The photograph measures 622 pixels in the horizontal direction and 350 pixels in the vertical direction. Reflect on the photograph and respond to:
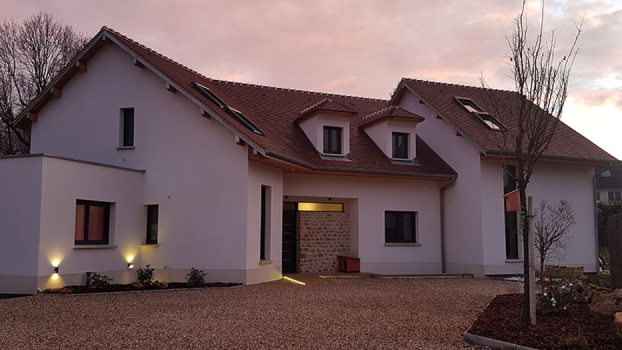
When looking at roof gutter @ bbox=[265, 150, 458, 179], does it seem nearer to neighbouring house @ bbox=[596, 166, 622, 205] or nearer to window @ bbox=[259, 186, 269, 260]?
window @ bbox=[259, 186, 269, 260]

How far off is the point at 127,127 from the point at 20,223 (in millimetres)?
4830

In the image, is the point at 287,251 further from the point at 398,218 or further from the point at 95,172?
the point at 95,172

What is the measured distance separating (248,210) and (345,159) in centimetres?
487

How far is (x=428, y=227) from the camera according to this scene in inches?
797

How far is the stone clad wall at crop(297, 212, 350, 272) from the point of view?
18938 millimetres

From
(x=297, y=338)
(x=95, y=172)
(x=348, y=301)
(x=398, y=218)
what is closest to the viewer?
(x=297, y=338)

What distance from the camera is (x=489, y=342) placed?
7520 millimetres

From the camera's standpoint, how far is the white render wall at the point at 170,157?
1545 centimetres

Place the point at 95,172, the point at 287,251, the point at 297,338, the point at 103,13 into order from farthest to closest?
1. the point at 287,251
2. the point at 103,13
3. the point at 95,172
4. the point at 297,338

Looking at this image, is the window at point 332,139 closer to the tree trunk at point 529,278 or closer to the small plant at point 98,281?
the small plant at point 98,281

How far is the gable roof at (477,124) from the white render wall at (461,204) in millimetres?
475

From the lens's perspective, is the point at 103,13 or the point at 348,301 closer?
the point at 348,301

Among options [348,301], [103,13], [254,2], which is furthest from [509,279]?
[103,13]

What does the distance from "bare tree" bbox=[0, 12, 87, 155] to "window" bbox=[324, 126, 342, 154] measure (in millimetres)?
15328
